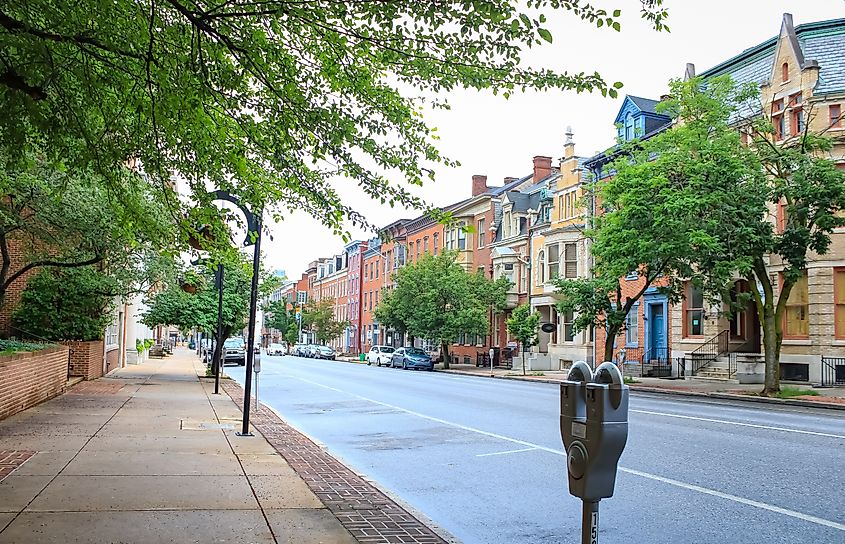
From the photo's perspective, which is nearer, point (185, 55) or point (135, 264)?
point (185, 55)

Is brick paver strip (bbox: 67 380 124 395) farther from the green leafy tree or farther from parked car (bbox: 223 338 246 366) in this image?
parked car (bbox: 223 338 246 366)

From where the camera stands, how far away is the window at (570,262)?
42000 mm

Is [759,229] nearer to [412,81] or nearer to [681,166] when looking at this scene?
[681,166]

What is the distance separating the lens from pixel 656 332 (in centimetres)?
3712

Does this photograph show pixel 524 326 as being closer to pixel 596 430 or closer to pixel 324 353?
pixel 596 430

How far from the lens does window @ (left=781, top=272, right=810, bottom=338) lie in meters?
29.2

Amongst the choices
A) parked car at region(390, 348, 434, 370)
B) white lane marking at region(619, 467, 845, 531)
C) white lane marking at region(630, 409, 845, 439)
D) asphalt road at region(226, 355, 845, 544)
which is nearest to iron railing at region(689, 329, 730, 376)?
asphalt road at region(226, 355, 845, 544)

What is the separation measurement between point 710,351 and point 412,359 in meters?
18.5

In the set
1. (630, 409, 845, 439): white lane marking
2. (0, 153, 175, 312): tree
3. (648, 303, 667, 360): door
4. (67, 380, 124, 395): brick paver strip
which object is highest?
(0, 153, 175, 312): tree

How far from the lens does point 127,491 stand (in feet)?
26.1

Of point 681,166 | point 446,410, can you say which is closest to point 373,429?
point 446,410

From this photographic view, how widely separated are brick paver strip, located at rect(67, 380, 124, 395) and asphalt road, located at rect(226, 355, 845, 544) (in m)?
4.84

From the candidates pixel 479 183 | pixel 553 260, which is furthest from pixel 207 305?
pixel 479 183

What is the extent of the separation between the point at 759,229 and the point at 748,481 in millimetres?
15282
